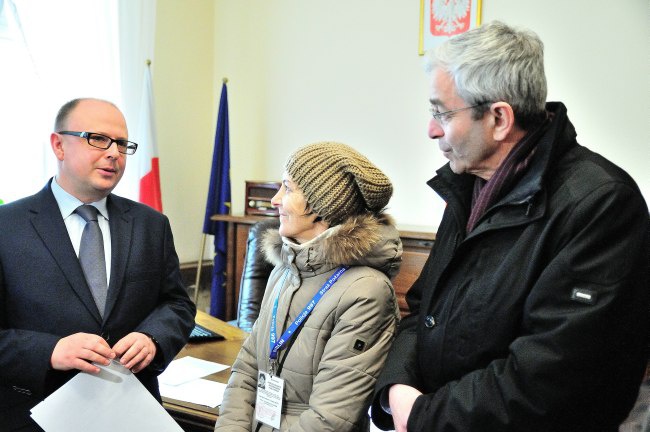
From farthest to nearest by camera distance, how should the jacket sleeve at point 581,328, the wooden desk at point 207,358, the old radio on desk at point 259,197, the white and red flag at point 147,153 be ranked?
the white and red flag at point 147,153 < the old radio on desk at point 259,197 < the wooden desk at point 207,358 < the jacket sleeve at point 581,328

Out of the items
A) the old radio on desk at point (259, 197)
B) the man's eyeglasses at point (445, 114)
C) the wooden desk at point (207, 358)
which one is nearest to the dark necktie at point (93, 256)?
the wooden desk at point (207, 358)

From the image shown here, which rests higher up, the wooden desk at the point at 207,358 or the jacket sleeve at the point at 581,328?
the jacket sleeve at the point at 581,328

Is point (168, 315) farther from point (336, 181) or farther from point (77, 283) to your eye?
point (336, 181)

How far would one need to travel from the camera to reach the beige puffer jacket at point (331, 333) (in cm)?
160

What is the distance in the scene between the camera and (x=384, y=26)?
4.32 m

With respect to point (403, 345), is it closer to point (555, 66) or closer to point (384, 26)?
point (555, 66)

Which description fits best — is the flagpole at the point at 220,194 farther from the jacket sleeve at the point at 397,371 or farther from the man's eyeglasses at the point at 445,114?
the man's eyeglasses at the point at 445,114

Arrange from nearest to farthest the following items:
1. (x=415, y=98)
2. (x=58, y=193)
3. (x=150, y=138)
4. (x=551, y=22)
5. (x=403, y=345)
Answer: (x=403, y=345) → (x=58, y=193) → (x=551, y=22) → (x=415, y=98) → (x=150, y=138)

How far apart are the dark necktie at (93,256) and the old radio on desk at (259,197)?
2.44m

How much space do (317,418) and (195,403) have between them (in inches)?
21.7

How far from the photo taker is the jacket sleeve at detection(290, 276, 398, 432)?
1576 mm

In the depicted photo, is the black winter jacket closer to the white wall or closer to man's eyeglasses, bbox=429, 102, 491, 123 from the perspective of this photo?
man's eyeglasses, bbox=429, 102, 491, 123

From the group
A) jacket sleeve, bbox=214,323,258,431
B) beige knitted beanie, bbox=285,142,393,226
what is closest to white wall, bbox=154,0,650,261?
beige knitted beanie, bbox=285,142,393,226

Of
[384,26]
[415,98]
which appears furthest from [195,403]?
[384,26]
